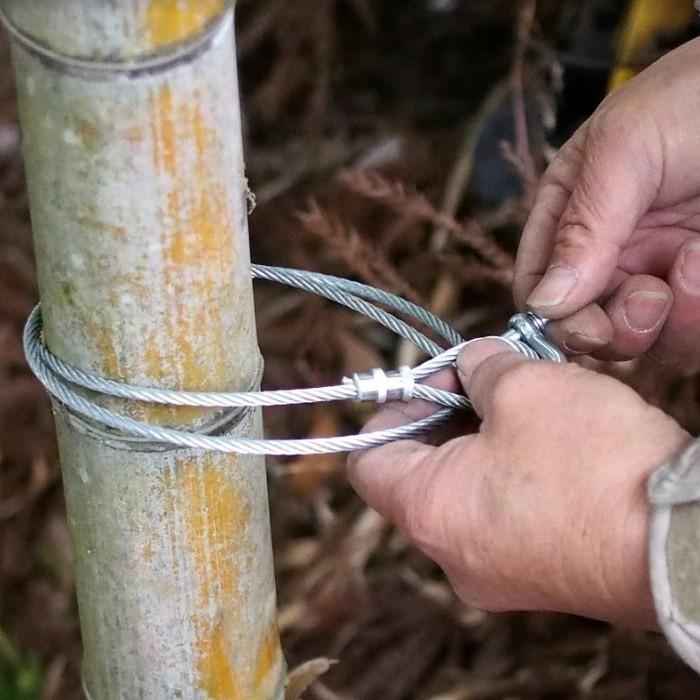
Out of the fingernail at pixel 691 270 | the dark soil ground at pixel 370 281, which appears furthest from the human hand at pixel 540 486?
the dark soil ground at pixel 370 281

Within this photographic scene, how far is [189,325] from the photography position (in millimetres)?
514

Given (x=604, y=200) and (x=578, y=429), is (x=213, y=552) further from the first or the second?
(x=604, y=200)

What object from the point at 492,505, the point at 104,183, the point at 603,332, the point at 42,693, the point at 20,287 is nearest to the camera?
the point at 104,183

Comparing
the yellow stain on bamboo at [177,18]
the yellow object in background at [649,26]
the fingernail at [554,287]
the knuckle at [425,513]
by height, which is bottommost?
the knuckle at [425,513]

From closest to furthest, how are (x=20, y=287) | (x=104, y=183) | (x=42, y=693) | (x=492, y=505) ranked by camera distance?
(x=104, y=183)
(x=492, y=505)
(x=42, y=693)
(x=20, y=287)

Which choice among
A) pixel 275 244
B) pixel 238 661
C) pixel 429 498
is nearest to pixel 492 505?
pixel 429 498

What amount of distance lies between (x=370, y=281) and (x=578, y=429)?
69 centimetres

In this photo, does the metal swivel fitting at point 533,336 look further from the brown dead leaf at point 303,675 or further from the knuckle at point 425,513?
the brown dead leaf at point 303,675

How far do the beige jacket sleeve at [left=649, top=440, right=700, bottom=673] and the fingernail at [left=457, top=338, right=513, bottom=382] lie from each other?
12 centimetres

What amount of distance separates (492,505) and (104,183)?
0.85 ft

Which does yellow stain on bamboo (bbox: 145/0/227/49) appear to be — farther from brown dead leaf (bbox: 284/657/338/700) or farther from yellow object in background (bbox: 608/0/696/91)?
yellow object in background (bbox: 608/0/696/91)

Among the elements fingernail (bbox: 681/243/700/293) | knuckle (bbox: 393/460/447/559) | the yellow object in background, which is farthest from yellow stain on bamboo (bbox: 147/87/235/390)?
the yellow object in background

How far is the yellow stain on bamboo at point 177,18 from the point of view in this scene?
1.40 ft

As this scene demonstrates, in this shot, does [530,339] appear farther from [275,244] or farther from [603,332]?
[275,244]
